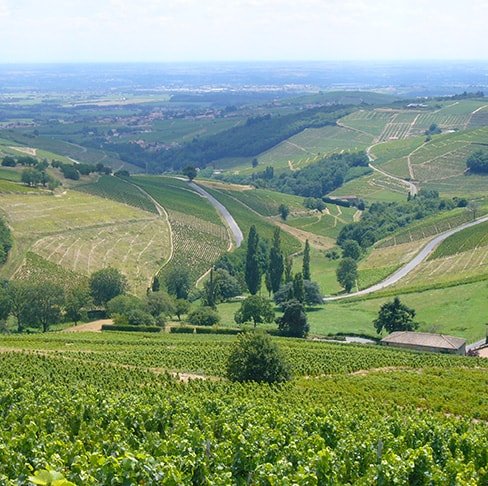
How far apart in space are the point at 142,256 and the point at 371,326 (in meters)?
47.3

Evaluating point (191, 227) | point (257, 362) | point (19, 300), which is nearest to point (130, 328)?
point (19, 300)

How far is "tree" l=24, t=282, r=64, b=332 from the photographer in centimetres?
8619

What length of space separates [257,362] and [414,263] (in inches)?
3242

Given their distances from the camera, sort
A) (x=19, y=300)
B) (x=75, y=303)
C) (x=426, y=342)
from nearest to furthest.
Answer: (x=426, y=342) < (x=19, y=300) < (x=75, y=303)

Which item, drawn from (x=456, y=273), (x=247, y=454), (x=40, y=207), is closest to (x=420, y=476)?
(x=247, y=454)

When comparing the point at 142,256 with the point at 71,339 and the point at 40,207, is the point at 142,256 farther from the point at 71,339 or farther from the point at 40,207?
the point at 71,339

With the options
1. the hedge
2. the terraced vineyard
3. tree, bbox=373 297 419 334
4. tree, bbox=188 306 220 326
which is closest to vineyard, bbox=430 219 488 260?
the terraced vineyard

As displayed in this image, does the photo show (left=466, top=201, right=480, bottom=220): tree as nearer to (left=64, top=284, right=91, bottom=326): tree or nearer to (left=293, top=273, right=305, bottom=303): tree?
(left=293, top=273, right=305, bottom=303): tree

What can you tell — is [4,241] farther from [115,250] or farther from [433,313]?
[433,313]

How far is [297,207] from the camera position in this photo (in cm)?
18988

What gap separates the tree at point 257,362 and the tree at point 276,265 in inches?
2224

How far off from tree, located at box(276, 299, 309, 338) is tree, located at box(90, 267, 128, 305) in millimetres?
27375

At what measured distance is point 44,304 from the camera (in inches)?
3425

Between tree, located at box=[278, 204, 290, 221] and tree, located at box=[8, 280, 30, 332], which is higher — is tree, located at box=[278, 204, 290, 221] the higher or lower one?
the lower one
